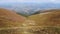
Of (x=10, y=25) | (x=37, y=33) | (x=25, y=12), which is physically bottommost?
(x=37, y=33)

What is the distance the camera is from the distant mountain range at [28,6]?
2.80m

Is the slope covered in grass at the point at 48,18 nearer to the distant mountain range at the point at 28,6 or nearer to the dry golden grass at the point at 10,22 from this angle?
the distant mountain range at the point at 28,6

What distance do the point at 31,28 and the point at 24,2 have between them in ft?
1.94

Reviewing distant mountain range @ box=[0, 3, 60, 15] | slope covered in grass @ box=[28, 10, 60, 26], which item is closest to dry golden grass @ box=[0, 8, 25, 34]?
distant mountain range @ box=[0, 3, 60, 15]

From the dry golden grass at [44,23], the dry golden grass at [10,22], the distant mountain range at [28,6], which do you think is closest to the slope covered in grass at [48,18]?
the dry golden grass at [44,23]

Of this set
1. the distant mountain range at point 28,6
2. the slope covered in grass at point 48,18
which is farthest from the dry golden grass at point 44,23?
the distant mountain range at point 28,6

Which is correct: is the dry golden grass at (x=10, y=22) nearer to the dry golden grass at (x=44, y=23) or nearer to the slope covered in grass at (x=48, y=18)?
the dry golden grass at (x=44, y=23)

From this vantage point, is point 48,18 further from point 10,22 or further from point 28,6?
point 10,22

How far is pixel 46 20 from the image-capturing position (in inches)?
108

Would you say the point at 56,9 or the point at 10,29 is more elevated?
the point at 56,9

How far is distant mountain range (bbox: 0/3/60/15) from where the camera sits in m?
2.80

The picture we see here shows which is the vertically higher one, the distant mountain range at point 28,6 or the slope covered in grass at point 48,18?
the distant mountain range at point 28,6

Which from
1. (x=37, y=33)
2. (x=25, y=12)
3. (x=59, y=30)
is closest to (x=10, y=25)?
(x=25, y=12)

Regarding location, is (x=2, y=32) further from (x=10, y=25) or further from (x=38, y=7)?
(x=38, y=7)
